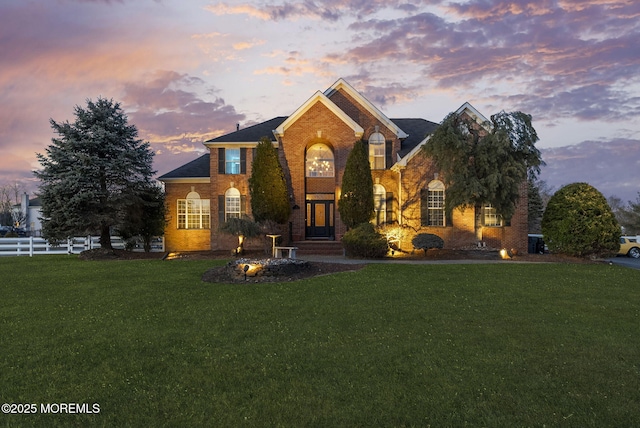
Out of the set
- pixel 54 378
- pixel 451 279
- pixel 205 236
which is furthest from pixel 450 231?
pixel 54 378

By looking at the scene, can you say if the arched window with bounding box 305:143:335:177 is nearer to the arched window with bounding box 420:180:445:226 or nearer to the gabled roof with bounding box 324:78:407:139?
the gabled roof with bounding box 324:78:407:139

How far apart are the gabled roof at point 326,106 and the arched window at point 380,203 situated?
130 inches

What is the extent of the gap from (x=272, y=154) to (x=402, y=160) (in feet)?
23.8

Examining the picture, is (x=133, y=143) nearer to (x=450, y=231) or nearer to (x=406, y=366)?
(x=450, y=231)

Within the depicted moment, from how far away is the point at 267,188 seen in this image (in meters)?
20.7

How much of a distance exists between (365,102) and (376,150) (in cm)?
304

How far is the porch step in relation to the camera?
20712mm

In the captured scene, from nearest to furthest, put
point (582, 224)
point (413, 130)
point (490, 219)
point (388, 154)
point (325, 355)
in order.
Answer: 1. point (325, 355)
2. point (582, 224)
3. point (490, 219)
4. point (388, 154)
5. point (413, 130)

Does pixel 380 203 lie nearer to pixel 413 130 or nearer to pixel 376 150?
pixel 376 150

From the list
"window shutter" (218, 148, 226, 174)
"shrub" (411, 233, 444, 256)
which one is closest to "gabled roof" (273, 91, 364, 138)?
"window shutter" (218, 148, 226, 174)

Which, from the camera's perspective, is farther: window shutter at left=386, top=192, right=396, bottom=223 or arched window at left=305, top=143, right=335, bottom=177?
arched window at left=305, top=143, right=335, bottom=177

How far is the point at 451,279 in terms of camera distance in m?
11.9

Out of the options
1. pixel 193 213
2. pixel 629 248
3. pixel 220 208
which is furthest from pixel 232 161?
pixel 629 248

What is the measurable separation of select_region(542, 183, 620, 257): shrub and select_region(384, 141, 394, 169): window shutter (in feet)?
28.5
